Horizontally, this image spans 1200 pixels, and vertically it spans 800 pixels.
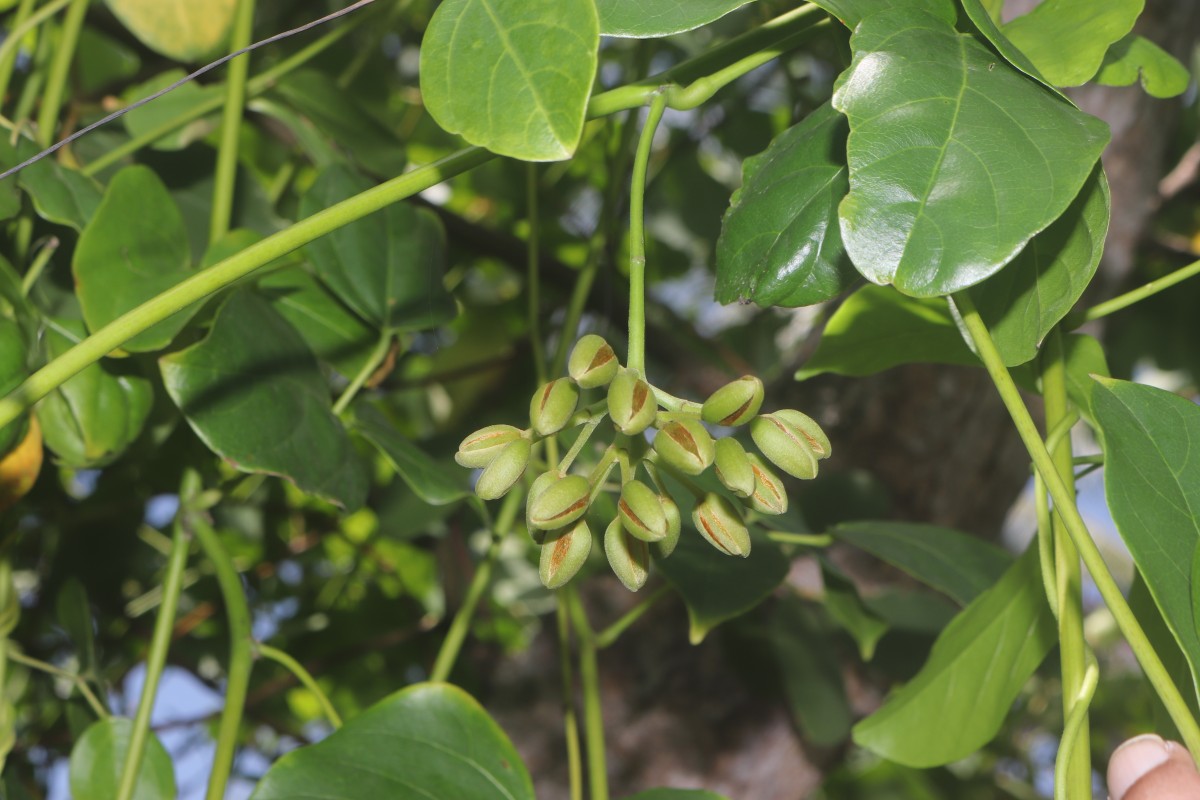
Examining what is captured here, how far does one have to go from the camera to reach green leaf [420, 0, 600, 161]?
368mm

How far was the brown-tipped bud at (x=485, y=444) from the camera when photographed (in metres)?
0.42

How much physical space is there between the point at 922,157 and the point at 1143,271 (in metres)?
1.30

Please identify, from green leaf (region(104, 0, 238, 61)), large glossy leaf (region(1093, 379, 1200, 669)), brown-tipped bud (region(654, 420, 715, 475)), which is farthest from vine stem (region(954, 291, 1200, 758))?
green leaf (region(104, 0, 238, 61))

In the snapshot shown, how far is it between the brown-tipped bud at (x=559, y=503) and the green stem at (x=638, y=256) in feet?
0.16

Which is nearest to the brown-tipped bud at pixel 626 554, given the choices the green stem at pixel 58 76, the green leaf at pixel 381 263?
the green leaf at pixel 381 263

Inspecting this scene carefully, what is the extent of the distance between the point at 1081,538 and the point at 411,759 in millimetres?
360

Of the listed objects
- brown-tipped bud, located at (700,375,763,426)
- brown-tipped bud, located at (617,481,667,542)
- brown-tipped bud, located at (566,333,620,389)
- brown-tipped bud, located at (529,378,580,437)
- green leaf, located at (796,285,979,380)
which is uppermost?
brown-tipped bud, located at (566,333,620,389)

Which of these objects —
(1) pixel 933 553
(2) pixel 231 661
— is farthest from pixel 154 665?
(1) pixel 933 553

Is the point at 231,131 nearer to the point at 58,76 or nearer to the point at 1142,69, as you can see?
the point at 58,76

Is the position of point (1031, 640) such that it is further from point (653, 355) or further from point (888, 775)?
point (888, 775)

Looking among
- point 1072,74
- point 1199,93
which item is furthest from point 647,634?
point 1199,93

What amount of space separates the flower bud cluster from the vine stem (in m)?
0.07

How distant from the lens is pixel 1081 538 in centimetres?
38

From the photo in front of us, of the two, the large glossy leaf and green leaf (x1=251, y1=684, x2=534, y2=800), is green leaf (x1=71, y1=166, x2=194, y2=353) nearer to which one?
green leaf (x1=251, y1=684, x2=534, y2=800)
